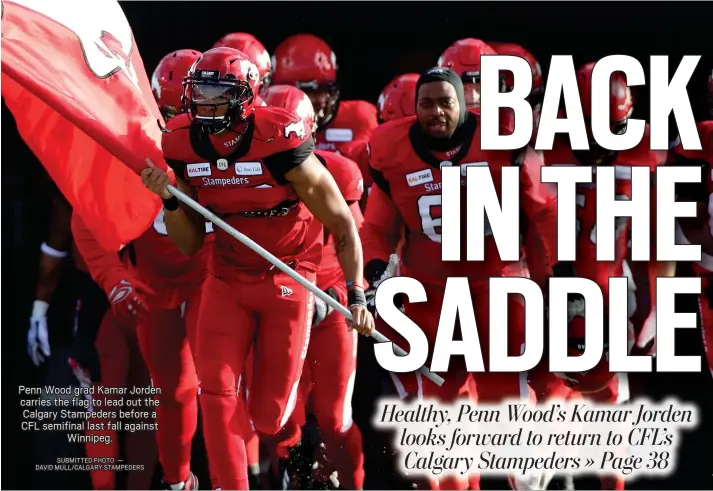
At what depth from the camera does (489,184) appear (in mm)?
6289

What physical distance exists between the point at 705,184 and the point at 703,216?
0.13 metres

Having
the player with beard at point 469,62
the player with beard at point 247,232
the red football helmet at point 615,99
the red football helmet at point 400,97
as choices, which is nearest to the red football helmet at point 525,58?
the player with beard at point 469,62

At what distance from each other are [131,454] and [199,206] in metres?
1.25

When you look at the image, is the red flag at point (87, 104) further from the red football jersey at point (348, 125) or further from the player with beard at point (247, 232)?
the red football jersey at point (348, 125)

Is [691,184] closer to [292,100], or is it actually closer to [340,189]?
[340,189]

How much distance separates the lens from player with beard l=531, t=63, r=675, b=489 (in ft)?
20.9

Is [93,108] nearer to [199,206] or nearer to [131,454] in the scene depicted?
[199,206]

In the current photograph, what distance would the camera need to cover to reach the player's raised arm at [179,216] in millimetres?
5852

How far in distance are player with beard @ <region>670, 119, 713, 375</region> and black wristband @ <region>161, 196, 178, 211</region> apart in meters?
2.05

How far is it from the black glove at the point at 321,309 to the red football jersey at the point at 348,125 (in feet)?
2.62

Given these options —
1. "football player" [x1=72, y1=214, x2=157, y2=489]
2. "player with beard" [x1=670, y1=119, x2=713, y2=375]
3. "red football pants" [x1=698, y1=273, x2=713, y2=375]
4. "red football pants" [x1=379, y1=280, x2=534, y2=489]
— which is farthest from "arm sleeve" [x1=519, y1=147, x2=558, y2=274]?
"football player" [x1=72, y1=214, x2=157, y2=489]

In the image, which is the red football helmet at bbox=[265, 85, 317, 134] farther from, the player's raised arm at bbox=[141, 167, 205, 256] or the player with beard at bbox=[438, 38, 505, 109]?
the player with beard at bbox=[438, 38, 505, 109]

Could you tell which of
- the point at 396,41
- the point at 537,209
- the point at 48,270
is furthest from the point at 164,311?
the point at 537,209

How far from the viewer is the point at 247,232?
6.08 meters
